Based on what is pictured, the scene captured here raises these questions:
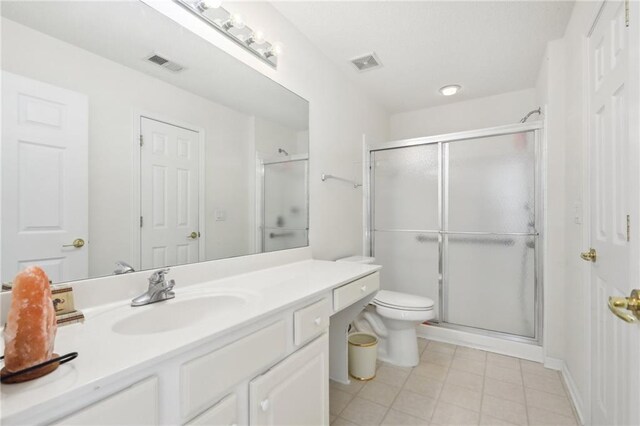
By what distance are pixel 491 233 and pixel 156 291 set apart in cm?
248

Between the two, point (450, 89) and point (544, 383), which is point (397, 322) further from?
point (450, 89)

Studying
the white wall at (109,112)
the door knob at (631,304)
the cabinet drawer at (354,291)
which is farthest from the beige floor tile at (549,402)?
the white wall at (109,112)

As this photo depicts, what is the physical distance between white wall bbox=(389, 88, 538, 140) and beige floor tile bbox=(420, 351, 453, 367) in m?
2.25

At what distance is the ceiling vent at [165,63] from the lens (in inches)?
47.5

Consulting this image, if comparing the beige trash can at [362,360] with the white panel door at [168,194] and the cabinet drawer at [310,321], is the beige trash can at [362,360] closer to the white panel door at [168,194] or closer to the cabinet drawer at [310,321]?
the cabinet drawer at [310,321]

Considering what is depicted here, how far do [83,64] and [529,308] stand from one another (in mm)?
3074

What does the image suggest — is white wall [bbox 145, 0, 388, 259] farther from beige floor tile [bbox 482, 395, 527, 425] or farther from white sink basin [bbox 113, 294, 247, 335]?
beige floor tile [bbox 482, 395, 527, 425]

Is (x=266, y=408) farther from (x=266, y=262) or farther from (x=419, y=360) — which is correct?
(x=419, y=360)

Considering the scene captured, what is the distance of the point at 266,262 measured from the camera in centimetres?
171

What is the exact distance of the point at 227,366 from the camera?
812 mm

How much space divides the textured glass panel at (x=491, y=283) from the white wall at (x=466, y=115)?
131 cm

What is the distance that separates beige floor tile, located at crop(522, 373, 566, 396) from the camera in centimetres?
186

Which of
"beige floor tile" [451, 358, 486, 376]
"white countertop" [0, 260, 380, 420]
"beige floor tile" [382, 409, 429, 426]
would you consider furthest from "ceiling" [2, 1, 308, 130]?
"beige floor tile" [451, 358, 486, 376]

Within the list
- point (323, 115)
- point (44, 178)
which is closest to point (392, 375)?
point (323, 115)
